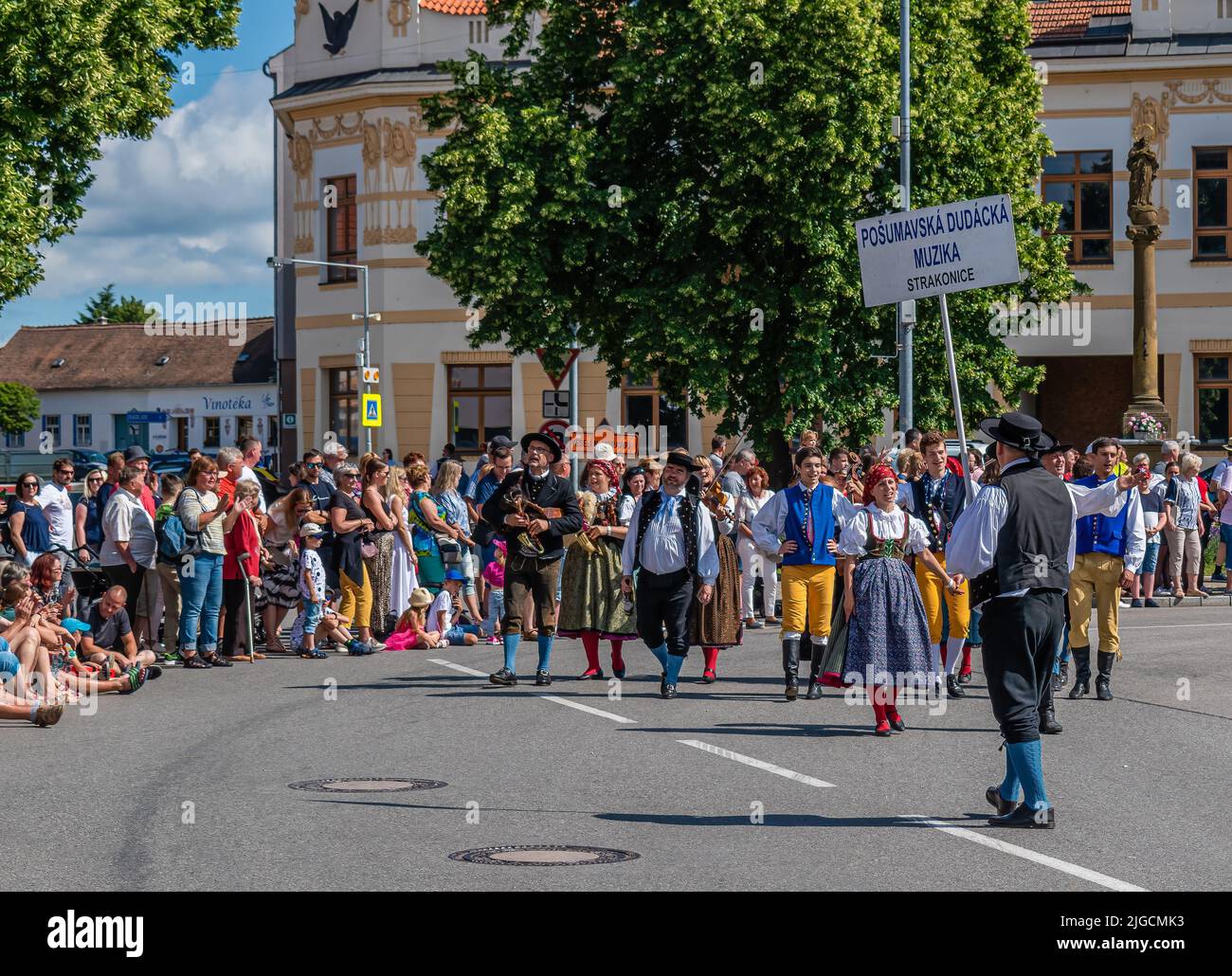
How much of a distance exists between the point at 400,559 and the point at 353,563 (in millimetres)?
859

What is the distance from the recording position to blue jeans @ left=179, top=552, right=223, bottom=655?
17438 mm

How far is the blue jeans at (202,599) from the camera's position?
17438 millimetres

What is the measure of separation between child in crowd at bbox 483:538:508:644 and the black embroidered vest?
4.64 metres

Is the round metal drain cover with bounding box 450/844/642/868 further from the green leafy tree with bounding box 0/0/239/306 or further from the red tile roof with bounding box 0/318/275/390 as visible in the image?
the red tile roof with bounding box 0/318/275/390

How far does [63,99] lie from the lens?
24.4 metres

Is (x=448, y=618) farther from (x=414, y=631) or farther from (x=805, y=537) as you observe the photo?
(x=805, y=537)

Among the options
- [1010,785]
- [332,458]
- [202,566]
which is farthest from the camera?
[332,458]

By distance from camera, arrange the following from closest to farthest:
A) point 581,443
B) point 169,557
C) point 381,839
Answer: point 381,839, point 169,557, point 581,443

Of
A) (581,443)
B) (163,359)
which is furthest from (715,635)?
(163,359)

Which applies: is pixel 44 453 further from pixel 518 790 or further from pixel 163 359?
pixel 518 790

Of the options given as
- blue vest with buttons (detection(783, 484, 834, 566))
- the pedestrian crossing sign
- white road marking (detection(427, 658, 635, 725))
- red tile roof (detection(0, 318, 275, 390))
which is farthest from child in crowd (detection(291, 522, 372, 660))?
red tile roof (detection(0, 318, 275, 390))

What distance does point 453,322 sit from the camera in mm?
44125

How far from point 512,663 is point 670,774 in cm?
479

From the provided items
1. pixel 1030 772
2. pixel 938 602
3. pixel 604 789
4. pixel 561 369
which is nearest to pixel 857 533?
pixel 938 602
